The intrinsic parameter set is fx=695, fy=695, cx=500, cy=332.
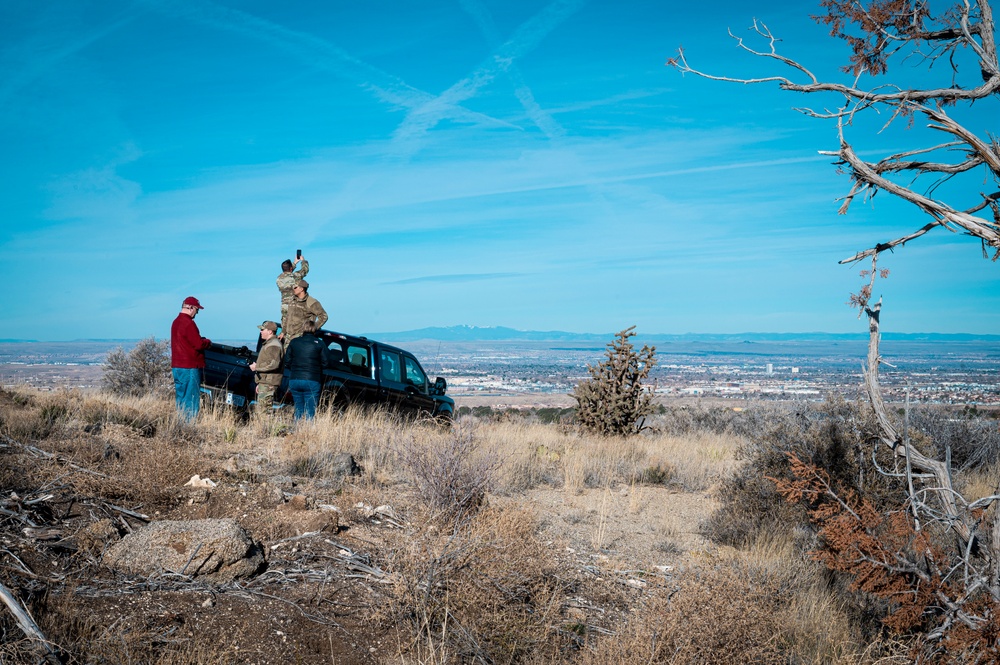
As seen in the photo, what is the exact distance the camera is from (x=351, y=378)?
38.6 ft

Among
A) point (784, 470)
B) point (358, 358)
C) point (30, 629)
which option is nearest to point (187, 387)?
point (358, 358)

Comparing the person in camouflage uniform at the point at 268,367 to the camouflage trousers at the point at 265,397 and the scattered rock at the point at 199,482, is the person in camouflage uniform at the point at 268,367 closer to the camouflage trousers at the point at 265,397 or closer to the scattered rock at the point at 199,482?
the camouflage trousers at the point at 265,397

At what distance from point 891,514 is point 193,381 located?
904cm

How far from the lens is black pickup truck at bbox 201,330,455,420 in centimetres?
1119

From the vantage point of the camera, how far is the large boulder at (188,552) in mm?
4555

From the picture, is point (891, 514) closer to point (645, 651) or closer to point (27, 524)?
point (645, 651)

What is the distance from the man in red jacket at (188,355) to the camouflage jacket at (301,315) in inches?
64.4

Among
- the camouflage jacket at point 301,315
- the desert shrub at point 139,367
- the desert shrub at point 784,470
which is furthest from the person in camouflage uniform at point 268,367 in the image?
the desert shrub at point 139,367

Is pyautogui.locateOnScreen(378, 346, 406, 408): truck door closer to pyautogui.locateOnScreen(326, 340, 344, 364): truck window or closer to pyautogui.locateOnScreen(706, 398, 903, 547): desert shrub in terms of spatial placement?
pyautogui.locateOnScreen(326, 340, 344, 364): truck window

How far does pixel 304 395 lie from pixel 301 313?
1610mm

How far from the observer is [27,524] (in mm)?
4852

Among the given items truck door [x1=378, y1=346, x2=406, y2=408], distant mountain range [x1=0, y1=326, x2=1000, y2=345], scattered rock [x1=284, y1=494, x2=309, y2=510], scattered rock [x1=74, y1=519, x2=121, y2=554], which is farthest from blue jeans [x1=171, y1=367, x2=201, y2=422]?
distant mountain range [x1=0, y1=326, x2=1000, y2=345]

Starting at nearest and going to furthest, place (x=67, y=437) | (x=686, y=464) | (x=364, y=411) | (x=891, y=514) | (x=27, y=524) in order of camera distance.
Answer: (x=891, y=514), (x=27, y=524), (x=67, y=437), (x=686, y=464), (x=364, y=411)

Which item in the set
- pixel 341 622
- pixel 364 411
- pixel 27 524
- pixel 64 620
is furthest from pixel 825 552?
pixel 364 411
